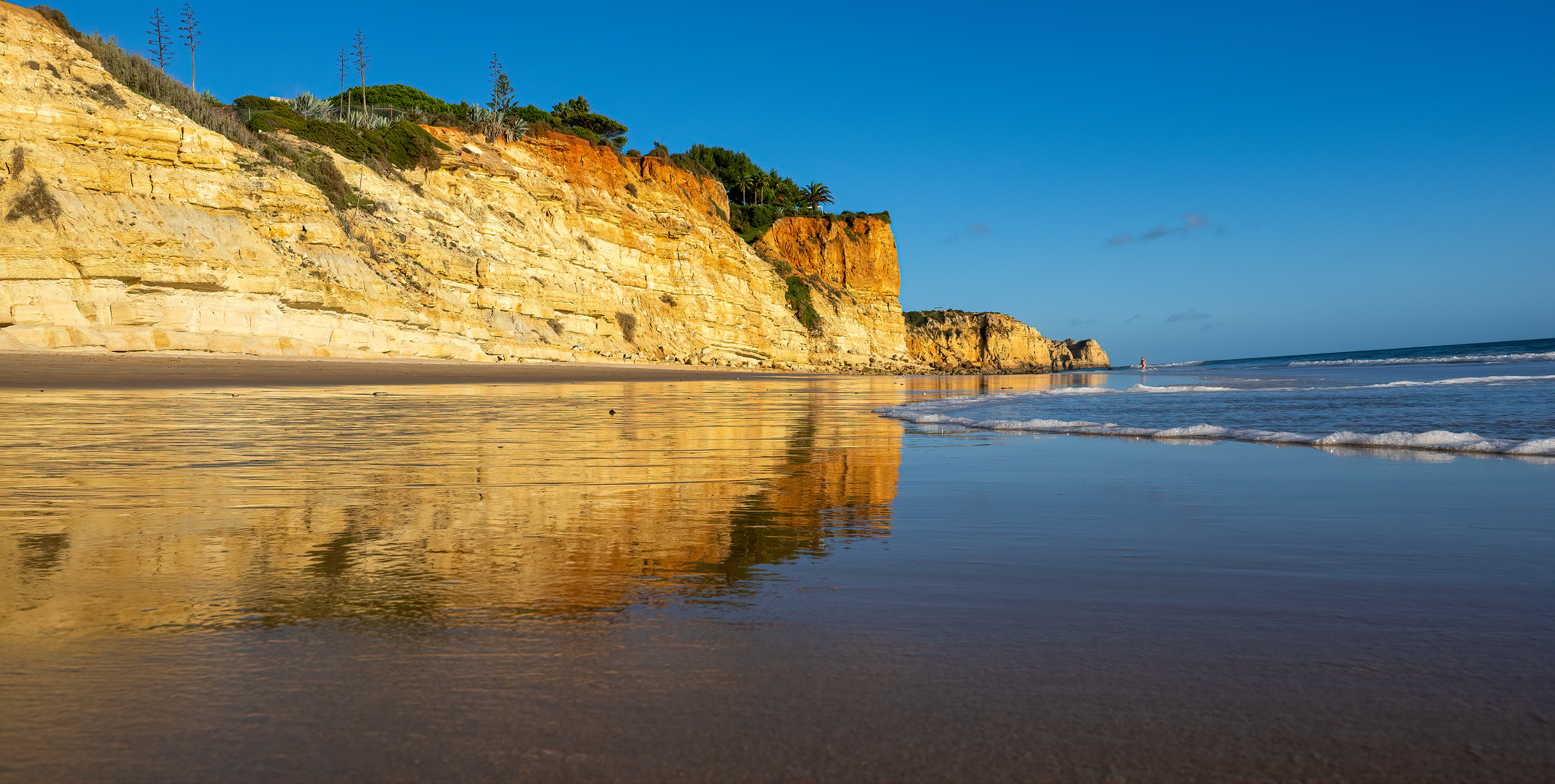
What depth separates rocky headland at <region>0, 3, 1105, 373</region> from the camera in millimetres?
19984

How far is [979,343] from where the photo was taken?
86375 millimetres

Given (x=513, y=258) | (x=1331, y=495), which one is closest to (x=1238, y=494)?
(x=1331, y=495)

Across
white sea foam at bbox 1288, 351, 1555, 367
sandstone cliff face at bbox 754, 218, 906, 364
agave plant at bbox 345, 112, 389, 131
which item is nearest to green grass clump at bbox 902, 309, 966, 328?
sandstone cliff face at bbox 754, 218, 906, 364

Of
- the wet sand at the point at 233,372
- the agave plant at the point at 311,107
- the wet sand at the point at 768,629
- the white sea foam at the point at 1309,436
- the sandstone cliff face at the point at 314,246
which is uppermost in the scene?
the agave plant at the point at 311,107

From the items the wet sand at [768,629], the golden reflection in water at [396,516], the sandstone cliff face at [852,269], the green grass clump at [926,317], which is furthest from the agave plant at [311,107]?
the green grass clump at [926,317]

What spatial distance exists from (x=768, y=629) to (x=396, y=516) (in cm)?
223

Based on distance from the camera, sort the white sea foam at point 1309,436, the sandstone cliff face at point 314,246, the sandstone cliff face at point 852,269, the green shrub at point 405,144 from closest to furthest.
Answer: the white sea foam at point 1309,436 < the sandstone cliff face at point 314,246 < the green shrub at point 405,144 < the sandstone cliff face at point 852,269

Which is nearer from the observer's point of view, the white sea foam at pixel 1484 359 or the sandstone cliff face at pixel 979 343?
the white sea foam at pixel 1484 359

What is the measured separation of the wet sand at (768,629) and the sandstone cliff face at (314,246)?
19.7 meters

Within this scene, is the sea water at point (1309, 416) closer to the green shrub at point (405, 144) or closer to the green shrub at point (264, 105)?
the green shrub at point (405, 144)

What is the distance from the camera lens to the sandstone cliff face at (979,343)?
78750 mm

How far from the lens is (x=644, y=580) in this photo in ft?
8.27

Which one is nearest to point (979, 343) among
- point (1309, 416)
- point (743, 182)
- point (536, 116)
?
point (743, 182)

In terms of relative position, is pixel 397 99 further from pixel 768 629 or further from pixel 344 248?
pixel 768 629
